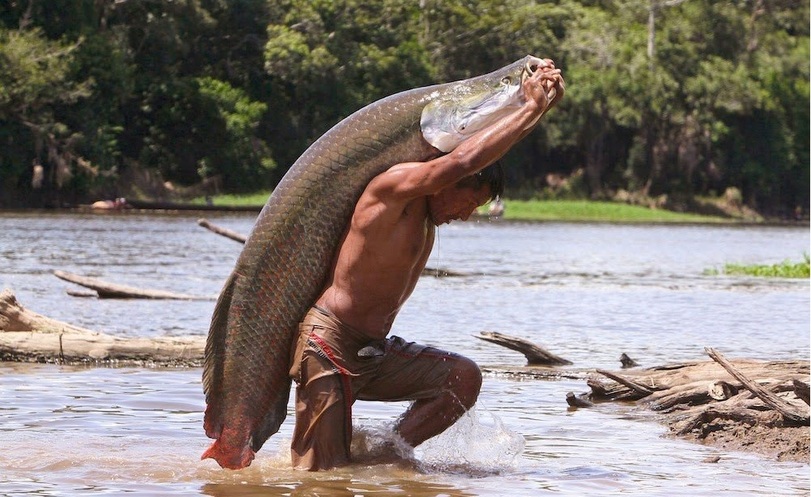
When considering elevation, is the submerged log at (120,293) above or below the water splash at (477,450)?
below

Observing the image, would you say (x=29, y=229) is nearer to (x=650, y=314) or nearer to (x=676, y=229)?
(x=650, y=314)

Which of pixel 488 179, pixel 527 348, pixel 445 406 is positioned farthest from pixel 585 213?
pixel 488 179

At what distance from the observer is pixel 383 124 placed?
5.95 m

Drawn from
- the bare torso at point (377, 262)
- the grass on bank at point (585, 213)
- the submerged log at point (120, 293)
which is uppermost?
the bare torso at point (377, 262)

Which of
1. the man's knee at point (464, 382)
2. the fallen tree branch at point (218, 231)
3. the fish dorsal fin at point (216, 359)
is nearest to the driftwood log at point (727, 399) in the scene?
the man's knee at point (464, 382)

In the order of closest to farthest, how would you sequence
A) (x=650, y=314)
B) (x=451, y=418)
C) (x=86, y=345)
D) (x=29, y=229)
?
(x=451, y=418) < (x=86, y=345) < (x=650, y=314) < (x=29, y=229)

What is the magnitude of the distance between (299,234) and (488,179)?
2.62 feet

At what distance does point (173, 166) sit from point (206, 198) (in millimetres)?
2227

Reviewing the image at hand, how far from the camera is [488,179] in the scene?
19.7 feet

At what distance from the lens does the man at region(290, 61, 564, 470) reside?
5754 mm

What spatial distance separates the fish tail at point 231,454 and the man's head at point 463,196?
4.21ft

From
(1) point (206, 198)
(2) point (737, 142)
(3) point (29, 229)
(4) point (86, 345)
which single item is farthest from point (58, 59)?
(4) point (86, 345)

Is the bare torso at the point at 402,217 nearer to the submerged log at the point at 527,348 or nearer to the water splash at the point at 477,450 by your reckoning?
the water splash at the point at 477,450

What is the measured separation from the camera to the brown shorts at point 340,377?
6.01 m
